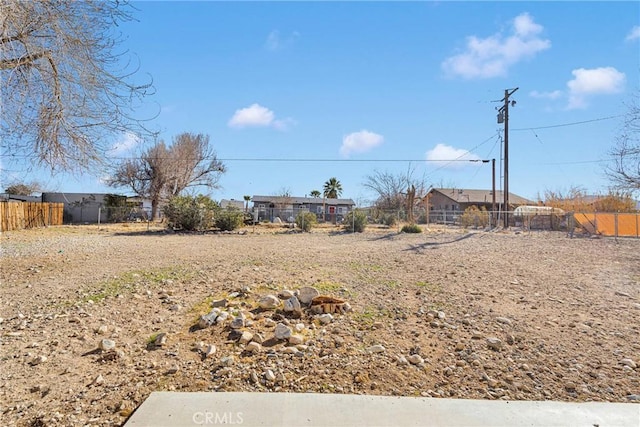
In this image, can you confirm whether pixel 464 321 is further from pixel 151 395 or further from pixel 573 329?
pixel 151 395

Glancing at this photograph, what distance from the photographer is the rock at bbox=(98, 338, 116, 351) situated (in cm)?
406

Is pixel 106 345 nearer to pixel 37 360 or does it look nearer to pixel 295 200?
pixel 37 360

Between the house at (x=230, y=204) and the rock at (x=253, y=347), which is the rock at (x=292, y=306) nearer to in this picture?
the rock at (x=253, y=347)

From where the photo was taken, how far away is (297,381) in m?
3.53

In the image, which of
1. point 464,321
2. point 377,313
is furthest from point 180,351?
point 464,321

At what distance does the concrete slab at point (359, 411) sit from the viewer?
2.87 m

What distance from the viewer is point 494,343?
4.30 meters

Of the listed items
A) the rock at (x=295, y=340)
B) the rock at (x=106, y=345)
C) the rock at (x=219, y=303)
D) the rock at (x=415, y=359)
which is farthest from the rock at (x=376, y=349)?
the rock at (x=106, y=345)

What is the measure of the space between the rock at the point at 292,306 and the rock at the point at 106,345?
203 cm

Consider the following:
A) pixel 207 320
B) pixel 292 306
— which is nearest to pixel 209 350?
pixel 207 320

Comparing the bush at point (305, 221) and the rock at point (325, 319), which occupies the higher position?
the bush at point (305, 221)

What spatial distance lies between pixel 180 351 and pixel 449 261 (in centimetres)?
737

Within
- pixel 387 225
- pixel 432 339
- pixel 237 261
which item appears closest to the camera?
pixel 432 339

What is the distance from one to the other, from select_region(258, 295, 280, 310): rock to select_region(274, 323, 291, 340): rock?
0.91 meters
